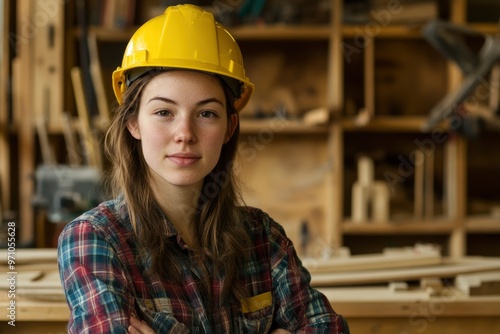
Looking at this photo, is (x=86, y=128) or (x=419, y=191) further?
(x=419, y=191)

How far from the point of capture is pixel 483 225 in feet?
12.1

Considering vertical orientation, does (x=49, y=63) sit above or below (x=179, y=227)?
above

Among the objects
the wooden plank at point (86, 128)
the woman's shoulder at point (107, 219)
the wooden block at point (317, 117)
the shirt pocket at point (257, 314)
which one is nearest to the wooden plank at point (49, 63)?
the wooden plank at point (86, 128)

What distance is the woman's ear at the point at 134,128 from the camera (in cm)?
152

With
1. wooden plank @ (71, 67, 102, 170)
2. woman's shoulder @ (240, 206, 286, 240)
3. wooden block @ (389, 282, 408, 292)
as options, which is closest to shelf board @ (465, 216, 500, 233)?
wooden block @ (389, 282, 408, 292)

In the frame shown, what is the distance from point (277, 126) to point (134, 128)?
2.23 metres

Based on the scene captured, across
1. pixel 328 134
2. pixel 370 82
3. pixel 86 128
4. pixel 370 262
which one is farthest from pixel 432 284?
pixel 86 128

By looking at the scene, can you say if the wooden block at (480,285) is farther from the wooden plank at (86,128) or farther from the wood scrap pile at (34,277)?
the wooden plank at (86,128)

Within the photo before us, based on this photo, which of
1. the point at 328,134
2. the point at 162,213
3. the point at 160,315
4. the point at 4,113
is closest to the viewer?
the point at 160,315

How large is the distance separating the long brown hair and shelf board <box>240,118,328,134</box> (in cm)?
200

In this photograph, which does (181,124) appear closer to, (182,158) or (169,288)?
(182,158)

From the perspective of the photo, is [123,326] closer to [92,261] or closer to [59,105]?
[92,261]

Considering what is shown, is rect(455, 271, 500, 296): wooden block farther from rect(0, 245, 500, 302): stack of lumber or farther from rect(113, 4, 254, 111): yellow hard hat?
rect(113, 4, 254, 111): yellow hard hat

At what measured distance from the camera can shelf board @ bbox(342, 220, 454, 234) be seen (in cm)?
368
